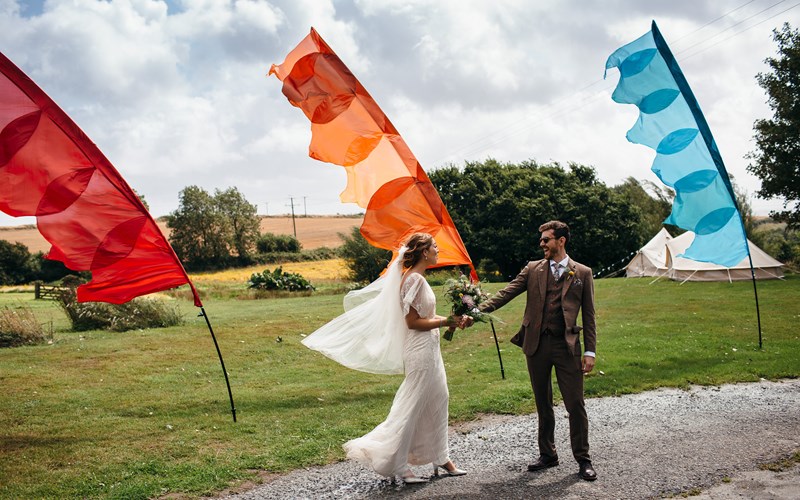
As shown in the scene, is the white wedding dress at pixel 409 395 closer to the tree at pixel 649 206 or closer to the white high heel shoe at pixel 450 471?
the white high heel shoe at pixel 450 471

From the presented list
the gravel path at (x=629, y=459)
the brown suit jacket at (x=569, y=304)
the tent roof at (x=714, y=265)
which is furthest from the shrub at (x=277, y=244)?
the brown suit jacket at (x=569, y=304)

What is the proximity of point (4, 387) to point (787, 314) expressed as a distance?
65.4 ft

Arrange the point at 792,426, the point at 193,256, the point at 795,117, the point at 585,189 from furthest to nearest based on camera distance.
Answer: the point at 193,256 → the point at 585,189 → the point at 795,117 → the point at 792,426

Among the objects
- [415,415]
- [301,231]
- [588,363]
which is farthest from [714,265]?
[301,231]

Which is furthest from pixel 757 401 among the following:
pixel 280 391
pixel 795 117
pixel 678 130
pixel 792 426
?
pixel 795 117

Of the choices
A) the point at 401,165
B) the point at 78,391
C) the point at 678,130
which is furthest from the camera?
the point at 678,130

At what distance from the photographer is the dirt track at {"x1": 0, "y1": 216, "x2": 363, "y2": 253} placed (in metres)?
67.2

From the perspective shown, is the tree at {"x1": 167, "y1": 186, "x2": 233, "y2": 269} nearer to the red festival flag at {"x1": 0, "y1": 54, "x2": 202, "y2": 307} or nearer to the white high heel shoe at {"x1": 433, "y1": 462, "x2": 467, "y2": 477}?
the red festival flag at {"x1": 0, "y1": 54, "x2": 202, "y2": 307}

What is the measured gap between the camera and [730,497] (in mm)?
5836

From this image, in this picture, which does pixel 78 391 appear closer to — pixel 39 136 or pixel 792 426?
pixel 39 136

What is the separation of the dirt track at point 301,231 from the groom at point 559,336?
185ft

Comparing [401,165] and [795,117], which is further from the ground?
[795,117]

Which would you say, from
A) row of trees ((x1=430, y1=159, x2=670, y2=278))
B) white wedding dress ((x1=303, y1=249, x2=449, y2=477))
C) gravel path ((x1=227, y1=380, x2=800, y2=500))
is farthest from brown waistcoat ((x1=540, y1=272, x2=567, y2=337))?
row of trees ((x1=430, y1=159, x2=670, y2=278))

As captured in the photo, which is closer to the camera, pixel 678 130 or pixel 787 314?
pixel 678 130
